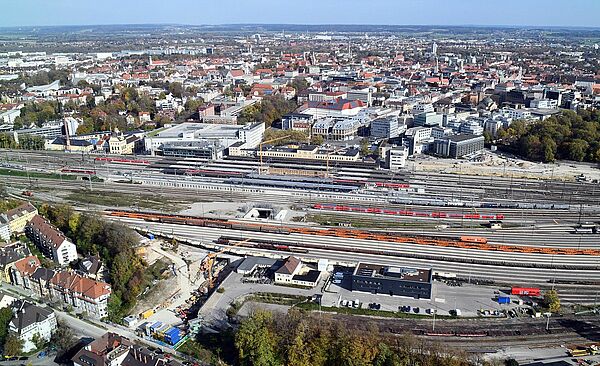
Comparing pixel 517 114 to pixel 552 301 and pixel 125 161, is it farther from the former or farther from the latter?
pixel 125 161

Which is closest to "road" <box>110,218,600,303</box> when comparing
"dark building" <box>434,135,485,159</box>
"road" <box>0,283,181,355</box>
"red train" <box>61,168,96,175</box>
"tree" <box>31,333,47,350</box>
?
"road" <box>0,283,181,355</box>

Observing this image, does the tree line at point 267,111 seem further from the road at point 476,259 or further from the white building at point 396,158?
the road at point 476,259

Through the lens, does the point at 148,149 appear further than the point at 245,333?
Yes

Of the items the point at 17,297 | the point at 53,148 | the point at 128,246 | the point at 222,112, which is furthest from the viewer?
the point at 222,112

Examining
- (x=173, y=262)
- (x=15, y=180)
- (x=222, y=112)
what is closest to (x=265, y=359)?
(x=173, y=262)

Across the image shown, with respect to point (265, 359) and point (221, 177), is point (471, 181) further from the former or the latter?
point (265, 359)

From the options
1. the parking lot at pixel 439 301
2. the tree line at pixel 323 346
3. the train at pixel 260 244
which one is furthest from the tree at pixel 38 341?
the parking lot at pixel 439 301
